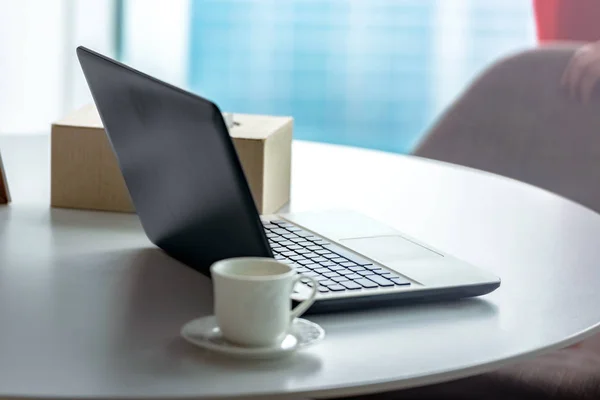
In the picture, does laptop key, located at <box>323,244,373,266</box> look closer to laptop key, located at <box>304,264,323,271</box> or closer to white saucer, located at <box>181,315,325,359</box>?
laptop key, located at <box>304,264,323,271</box>

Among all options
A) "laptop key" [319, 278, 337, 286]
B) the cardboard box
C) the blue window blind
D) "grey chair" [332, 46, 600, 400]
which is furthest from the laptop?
the blue window blind

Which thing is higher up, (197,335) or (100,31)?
(100,31)

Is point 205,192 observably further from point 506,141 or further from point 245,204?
point 506,141

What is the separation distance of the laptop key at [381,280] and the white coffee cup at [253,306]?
0.47 feet

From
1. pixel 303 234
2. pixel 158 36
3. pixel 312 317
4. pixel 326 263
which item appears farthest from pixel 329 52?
pixel 312 317

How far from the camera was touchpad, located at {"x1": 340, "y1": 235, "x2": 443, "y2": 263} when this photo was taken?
0.94 metres

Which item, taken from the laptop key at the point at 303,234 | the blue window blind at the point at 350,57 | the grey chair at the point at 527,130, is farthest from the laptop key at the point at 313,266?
the blue window blind at the point at 350,57

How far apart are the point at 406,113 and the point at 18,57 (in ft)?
6.28

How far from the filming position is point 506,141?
72.4 inches

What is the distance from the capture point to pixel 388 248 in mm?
971

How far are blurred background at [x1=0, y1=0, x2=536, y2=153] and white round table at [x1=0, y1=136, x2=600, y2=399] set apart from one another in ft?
9.79

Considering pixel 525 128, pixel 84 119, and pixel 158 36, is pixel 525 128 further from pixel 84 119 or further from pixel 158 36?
pixel 158 36

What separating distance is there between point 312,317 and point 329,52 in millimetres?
3747

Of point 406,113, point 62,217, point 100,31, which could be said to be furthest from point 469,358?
point 406,113
